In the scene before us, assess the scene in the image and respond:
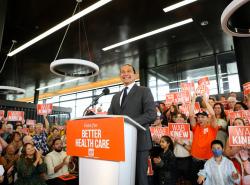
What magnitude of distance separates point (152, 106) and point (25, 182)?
8.08 ft

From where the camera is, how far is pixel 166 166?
3.40 metres

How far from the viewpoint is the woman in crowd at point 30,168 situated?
329cm

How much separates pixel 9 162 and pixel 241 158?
358cm

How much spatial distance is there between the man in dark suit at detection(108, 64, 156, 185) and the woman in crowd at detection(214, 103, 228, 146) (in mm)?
1999

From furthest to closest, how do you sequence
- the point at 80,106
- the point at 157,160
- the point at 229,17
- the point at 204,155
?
1. the point at 80,106
2. the point at 157,160
3. the point at 204,155
4. the point at 229,17

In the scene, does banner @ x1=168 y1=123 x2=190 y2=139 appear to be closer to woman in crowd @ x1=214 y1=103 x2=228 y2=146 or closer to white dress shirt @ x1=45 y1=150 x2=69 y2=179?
woman in crowd @ x1=214 y1=103 x2=228 y2=146

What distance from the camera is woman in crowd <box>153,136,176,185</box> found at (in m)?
3.36

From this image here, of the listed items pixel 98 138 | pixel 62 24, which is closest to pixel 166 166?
pixel 98 138

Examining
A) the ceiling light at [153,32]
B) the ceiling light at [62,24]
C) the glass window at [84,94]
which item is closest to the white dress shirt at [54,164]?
the ceiling light at [62,24]

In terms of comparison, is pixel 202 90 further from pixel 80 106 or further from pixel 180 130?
pixel 80 106

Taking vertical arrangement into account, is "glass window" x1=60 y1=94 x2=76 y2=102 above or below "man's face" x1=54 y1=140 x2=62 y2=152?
above

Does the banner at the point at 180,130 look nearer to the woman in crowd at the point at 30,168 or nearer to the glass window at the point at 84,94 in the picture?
the woman in crowd at the point at 30,168

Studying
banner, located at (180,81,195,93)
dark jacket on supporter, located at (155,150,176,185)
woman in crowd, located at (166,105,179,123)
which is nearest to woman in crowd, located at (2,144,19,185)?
dark jacket on supporter, located at (155,150,176,185)

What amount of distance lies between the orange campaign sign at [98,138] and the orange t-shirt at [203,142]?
7.32ft
